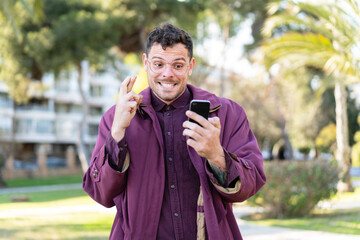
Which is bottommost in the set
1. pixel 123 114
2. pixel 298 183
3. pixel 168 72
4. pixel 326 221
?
pixel 326 221

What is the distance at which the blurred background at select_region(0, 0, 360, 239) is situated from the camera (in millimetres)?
9125

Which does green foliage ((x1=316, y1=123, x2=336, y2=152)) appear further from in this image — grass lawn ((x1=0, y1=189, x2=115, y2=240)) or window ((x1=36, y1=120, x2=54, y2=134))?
window ((x1=36, y1=120, x2=54, y2=134))

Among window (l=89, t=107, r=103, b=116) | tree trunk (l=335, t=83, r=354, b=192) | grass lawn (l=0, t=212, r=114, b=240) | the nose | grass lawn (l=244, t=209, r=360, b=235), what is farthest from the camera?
window (l=89, t=107, r=103, b=116)

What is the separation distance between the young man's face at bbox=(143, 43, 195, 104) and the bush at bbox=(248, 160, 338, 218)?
25.8 ft

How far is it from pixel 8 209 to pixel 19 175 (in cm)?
1970

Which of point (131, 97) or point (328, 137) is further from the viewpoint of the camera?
point (328, 137)

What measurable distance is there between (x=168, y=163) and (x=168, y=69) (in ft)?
1.43

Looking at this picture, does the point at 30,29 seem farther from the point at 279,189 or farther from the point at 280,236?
the point at 280,236

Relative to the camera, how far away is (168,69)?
215 cm

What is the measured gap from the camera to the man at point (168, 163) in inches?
78.3

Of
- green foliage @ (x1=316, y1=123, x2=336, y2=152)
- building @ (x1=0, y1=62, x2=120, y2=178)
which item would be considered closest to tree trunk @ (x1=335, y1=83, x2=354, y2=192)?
green foliage @ (x1=316, y1=123, x2=336, y2=152)

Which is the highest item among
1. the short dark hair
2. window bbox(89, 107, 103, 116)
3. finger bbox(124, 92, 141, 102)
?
the short dark hair

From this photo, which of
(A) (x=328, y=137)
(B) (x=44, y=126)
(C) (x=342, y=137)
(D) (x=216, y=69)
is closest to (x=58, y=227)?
(C) (x=342, y=137)

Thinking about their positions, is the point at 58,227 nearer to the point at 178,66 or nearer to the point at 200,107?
the point at 178,66
